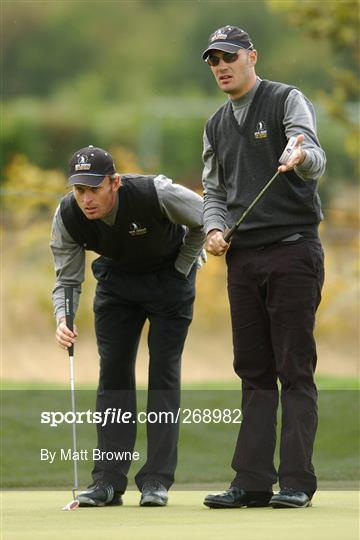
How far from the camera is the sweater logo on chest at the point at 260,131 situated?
504 cm

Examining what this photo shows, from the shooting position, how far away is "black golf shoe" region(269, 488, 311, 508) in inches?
192

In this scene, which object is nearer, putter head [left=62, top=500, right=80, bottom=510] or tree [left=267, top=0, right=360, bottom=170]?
putter head [left=62, top=500, right=80, bottom=510]

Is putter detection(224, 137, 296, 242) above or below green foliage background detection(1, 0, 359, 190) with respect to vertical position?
below

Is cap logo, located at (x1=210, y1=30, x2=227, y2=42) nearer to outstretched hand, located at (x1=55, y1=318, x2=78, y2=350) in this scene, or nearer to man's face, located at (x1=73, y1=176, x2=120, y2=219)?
man's face, located at (x1=73, y1=176, x2=120, y2=219)

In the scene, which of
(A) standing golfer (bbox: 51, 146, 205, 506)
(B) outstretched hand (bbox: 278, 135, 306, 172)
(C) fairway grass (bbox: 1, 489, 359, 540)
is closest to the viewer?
(C) fairway grass (bbox: 1, 489, 359, 540)

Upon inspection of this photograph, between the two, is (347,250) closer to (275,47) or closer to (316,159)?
(275,47)

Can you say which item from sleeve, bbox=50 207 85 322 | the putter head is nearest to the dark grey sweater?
sleeve, bbox=50 207 85 322

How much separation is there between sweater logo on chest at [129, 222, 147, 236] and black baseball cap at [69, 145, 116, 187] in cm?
27

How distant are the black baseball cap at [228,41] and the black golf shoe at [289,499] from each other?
1642mm

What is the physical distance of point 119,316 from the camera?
18.2 ft

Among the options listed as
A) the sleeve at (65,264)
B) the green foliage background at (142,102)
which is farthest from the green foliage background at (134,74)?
the sleeve at (65,264)

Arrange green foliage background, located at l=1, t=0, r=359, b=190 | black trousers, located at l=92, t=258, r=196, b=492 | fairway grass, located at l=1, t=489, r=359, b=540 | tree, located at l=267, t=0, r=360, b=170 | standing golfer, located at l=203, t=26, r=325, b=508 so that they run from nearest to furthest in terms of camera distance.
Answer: fairway grass, located at l=1, t=489, r=359, b=540
standing golfer, located at l=203, t=26, r=325, b=508
black trousers, located at l=92, t=258, r=196, b=492
tree, located at l=267, t=0, r=360, b=170
green foliage background, located at l=1, t=0, r=359, b=190

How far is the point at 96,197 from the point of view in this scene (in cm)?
522

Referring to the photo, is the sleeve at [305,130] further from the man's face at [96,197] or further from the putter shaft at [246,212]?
the man's face at [96,197]
